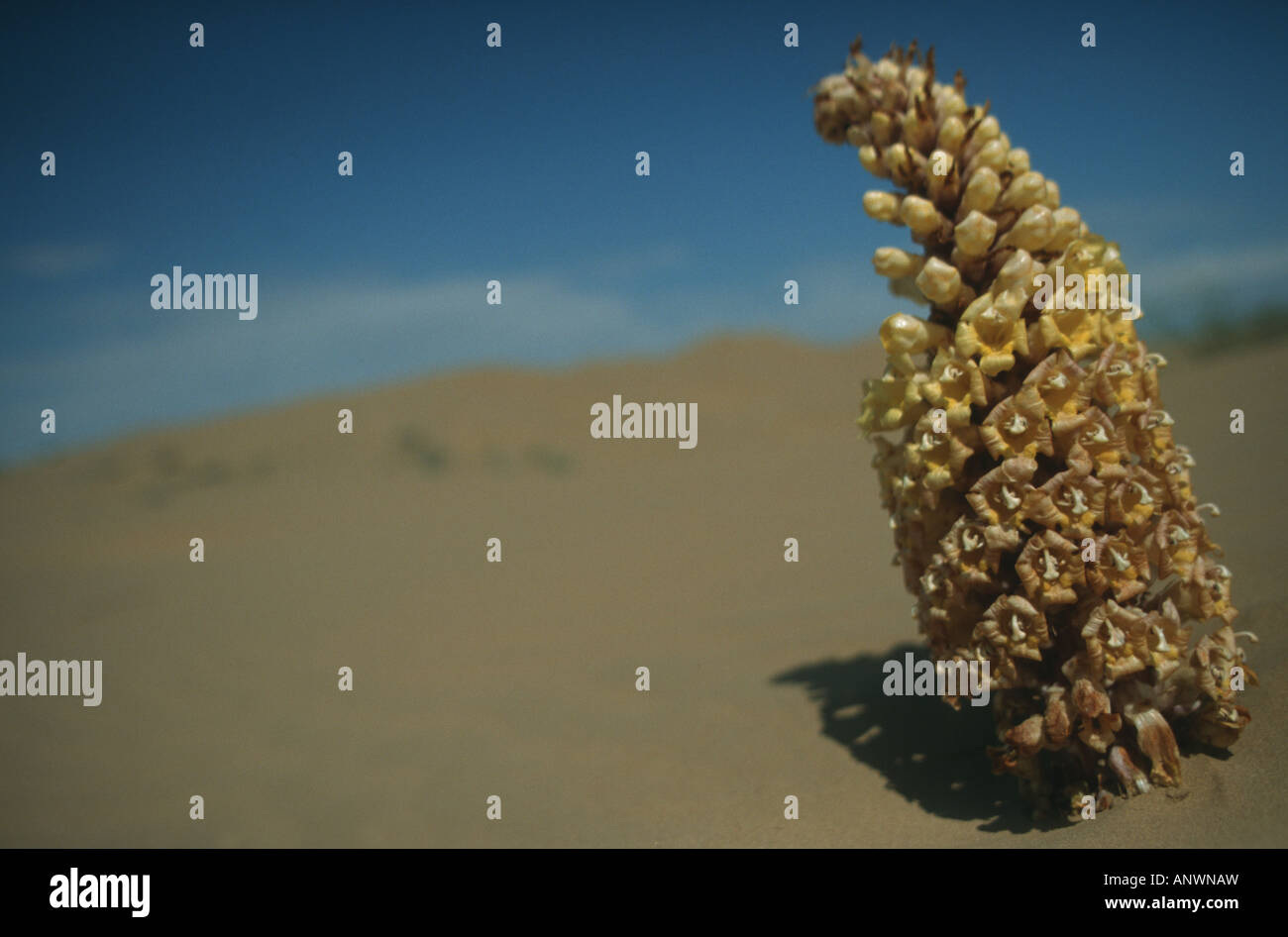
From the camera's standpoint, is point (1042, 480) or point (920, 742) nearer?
point (1042, 480)

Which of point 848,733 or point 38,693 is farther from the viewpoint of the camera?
point 38,693

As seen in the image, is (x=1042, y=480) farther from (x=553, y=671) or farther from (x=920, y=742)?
(x=553, y=671)

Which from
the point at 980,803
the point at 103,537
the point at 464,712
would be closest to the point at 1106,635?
the point at 980,803

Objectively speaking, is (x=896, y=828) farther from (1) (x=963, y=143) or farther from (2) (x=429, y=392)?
(2) (x=429, y=392)

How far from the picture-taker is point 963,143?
3830 mm

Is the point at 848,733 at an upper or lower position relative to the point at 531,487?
lower

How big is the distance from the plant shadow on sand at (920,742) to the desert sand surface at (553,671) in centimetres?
2

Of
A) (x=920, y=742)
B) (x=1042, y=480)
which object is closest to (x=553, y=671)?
(x=920, y=742)

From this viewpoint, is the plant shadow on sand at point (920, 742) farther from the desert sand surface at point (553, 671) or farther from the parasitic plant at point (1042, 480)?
the parasitic plant at point (1042, 480)

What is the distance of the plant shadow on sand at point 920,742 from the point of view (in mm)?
4145

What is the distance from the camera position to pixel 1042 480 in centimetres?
372

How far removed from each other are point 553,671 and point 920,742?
10.0 feet

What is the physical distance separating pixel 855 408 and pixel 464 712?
1690 cm

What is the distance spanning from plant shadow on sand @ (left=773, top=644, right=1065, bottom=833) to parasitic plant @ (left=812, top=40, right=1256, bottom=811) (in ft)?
1.04
